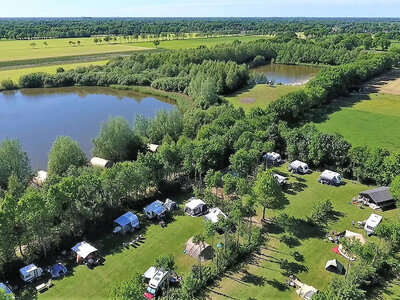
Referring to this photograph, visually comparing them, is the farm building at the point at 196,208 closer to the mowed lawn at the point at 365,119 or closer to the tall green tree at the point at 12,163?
the tall green tree at the point at 12,163

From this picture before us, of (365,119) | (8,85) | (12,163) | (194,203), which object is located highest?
(8,85)

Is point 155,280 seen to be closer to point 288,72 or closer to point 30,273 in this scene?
point 30,273

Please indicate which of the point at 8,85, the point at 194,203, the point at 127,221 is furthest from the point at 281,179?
the point at 8,85

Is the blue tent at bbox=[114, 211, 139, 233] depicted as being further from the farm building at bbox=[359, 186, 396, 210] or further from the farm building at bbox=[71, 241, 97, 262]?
the farm building at bbox=[359, 186, 396, 210]

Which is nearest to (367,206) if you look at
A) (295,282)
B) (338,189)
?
(338,189)

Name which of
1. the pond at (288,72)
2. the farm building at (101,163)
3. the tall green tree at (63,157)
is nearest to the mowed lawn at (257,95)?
the pond at (288,72)

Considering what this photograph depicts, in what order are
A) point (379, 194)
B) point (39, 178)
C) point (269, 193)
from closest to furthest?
point (269, 193), point (379, 194), point (39, 178)

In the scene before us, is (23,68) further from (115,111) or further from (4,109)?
(115,111)
